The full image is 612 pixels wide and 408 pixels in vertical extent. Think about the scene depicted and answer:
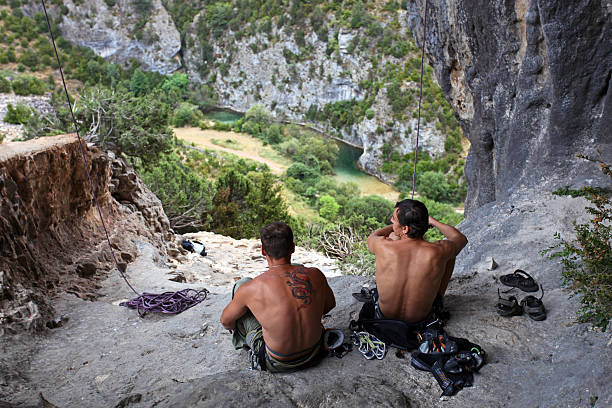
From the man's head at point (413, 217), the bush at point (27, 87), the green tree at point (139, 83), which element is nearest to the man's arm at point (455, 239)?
the man's head at point (413, 217)

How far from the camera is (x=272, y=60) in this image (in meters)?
47.0

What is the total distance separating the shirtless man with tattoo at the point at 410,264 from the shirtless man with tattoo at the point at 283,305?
0.46m

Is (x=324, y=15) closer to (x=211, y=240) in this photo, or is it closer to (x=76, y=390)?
(x=211, y=240)

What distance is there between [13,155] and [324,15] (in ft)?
143

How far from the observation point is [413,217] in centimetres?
280

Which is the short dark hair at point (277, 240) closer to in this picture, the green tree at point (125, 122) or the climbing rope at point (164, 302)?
the climbing rope at point (164, 302)

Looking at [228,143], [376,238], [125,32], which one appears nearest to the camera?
[376,238]

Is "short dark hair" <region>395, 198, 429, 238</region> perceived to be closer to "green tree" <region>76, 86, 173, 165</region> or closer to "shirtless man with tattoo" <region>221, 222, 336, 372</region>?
"shirtless man with tattoo" <region>221, 222, 336, 372</region>

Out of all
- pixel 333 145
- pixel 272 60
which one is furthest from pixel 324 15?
pixel 333 145

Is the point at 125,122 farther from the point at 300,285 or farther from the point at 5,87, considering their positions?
the point at 5,87

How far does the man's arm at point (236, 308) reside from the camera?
103 inches

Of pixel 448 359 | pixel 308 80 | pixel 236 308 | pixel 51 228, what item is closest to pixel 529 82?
pixel 448 359

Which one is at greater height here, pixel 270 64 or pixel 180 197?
pixel 270 64

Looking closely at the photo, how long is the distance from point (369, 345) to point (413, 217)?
35.8 inches
